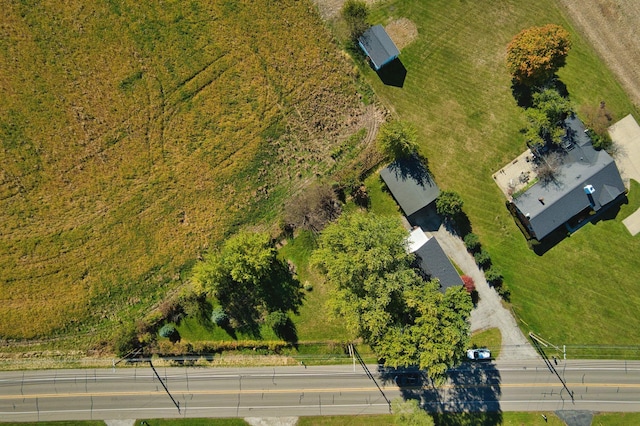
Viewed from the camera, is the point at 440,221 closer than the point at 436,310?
No

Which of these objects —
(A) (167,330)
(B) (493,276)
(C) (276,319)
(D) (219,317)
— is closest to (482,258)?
(B) (493,276)

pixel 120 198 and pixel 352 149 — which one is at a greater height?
pixel 120 198

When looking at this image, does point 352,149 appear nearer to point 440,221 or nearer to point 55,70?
point 440,221

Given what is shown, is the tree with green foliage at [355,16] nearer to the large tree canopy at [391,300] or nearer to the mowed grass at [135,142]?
the mowed grass at [135,142]

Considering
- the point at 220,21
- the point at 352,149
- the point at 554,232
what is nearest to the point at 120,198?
the point at 220,21

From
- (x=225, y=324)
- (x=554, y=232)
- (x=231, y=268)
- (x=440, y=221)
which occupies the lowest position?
(x=554, y=232)

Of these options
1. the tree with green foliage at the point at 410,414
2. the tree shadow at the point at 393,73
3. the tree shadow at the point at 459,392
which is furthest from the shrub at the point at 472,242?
the tree shadow at the point at 393,73

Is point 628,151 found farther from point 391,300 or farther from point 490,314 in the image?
point 391,300
